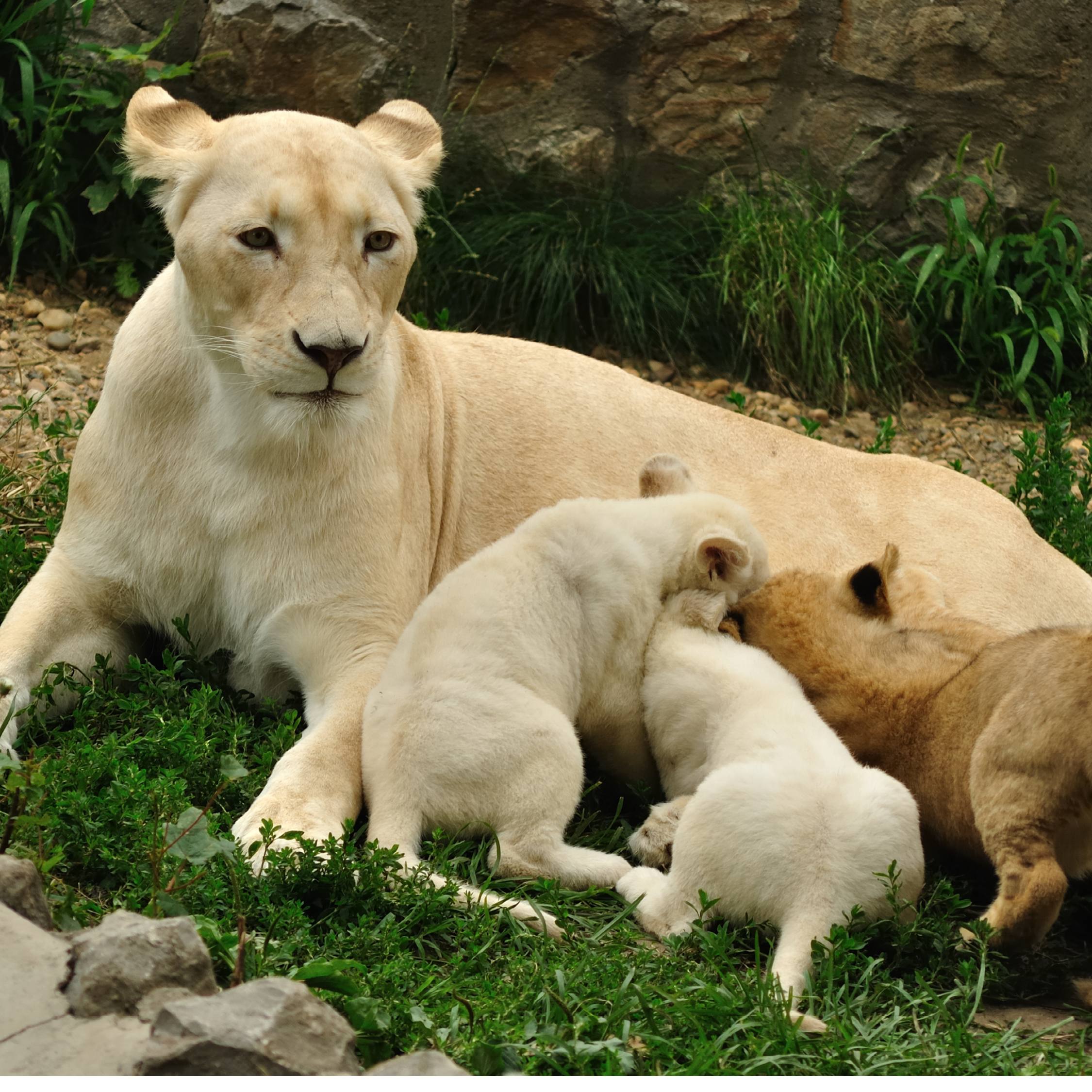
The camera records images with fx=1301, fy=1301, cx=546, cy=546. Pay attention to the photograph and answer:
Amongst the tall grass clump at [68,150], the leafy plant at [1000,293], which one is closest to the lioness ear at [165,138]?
the tall grass clump at [68,150]

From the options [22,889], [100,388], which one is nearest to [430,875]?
[22,889]

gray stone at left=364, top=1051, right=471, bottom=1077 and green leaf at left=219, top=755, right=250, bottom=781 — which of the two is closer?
gray stone at left=364, top=1051, right=471, bottom=1077

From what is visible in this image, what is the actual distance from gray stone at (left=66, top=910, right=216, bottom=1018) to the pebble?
491cm

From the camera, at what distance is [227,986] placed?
8.64 feet

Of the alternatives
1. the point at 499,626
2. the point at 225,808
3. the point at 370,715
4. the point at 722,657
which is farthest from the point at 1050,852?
the point at 225,808

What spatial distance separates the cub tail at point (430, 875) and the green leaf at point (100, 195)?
14.7 ft

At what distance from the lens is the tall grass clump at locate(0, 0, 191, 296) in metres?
6.71

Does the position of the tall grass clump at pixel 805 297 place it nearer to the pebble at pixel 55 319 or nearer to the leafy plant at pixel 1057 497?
the leafy plant at pixel 1057 497

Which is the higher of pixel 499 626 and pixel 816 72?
pixel 816 72

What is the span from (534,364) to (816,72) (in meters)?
3.76

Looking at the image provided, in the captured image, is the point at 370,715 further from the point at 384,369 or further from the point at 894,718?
the point at 894,718

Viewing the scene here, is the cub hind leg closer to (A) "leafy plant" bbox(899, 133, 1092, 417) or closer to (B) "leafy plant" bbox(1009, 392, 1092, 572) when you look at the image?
(B) "leafy plant" bbox(1009, 392, 1092, 572)

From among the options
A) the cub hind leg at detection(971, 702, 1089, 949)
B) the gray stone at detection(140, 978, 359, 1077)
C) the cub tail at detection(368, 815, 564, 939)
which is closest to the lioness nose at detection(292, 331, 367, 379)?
the cub tail at detection(368, 815, 564, 939)
